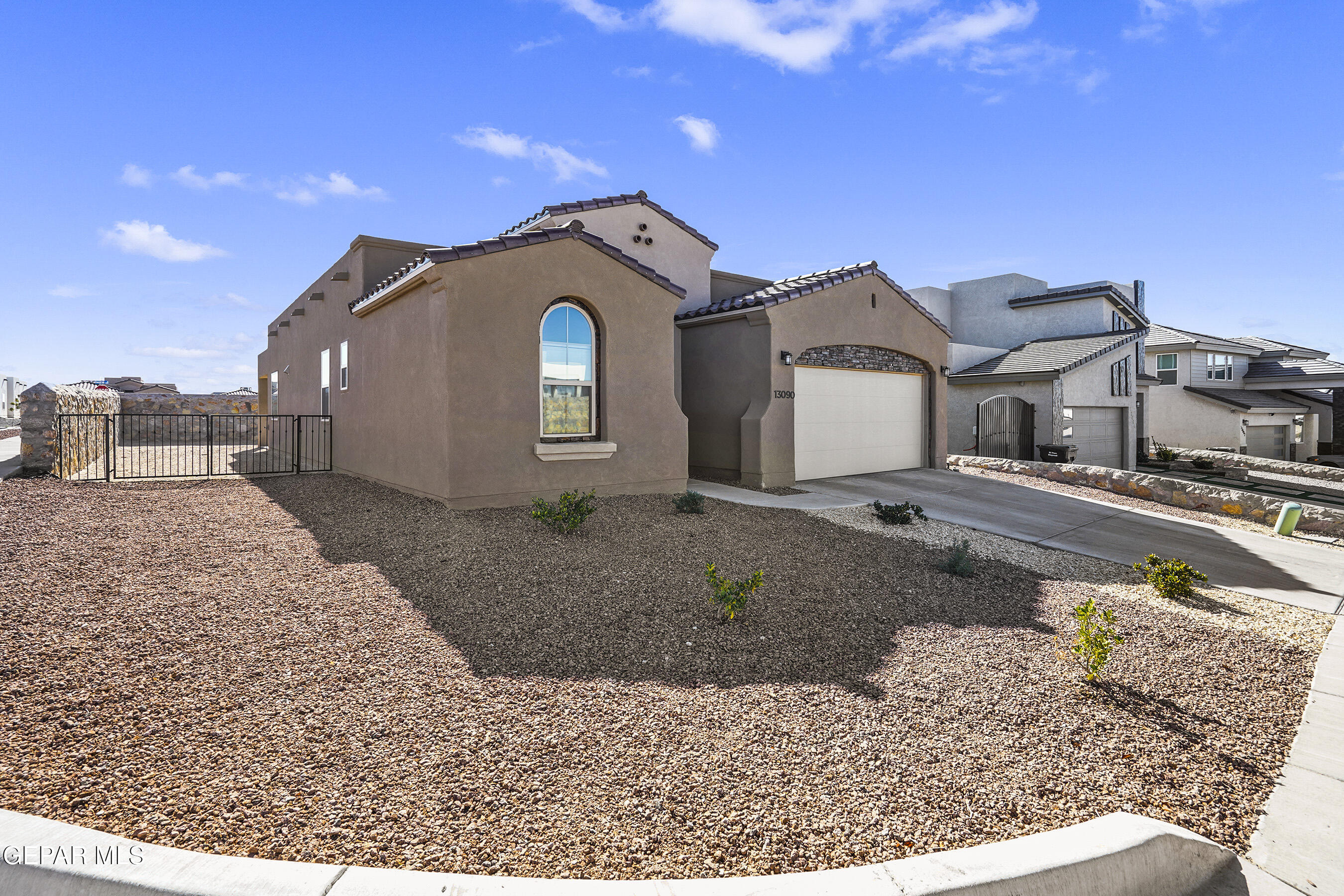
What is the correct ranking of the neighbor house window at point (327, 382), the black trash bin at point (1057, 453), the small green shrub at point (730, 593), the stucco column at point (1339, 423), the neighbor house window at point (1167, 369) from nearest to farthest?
the small green shrub at point (730, 593) → the neighbor house window at point (327, 382) → the black trash bin at point (1057, 453) → the neighbor house window at point (1167, 369) → the stucco column at point (1339, 423)

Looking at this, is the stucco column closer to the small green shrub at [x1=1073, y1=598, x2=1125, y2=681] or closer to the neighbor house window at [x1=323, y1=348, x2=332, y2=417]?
the small green shrub at [x1=1073, y1=598, x2=1125, y2=681]

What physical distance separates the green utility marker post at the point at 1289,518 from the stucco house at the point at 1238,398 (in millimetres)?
20734

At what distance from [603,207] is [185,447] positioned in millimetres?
18426

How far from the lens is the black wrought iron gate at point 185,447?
452 inches

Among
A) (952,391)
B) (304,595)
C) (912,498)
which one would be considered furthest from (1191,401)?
(304,595)

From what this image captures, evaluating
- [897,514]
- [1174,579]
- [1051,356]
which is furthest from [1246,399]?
[1174,579]

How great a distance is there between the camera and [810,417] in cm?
1272

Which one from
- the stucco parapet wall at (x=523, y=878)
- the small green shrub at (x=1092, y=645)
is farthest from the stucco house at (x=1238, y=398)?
the stucco parapet wall at (x=523, y=878)

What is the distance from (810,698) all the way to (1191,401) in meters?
32.9

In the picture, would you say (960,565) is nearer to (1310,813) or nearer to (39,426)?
(1310,813)

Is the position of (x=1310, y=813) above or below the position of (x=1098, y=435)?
below

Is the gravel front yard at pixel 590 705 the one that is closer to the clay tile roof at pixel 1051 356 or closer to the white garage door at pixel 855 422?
the white garage door at pixel 855 422

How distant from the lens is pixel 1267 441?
28.5 meters

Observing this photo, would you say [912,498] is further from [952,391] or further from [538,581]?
[952,391]
